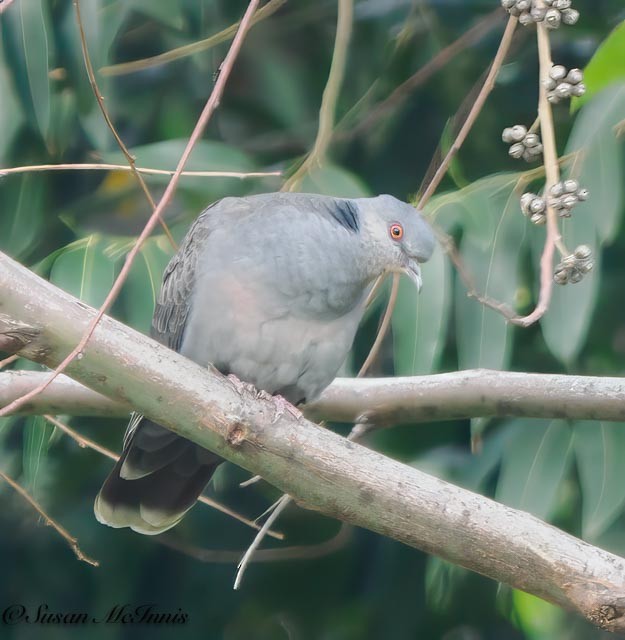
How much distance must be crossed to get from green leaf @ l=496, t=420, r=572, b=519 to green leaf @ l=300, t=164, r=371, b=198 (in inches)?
35.0

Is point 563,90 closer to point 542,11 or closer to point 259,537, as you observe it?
point 542,11

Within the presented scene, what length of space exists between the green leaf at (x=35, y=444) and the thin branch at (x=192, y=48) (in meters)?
1.09

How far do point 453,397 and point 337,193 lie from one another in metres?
0.74

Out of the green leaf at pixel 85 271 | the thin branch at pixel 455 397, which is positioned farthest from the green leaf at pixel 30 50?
the thin branch at pixel 455 397

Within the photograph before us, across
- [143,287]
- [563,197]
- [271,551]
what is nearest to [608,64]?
[563,197]

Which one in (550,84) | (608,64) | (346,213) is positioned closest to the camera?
(550,84)

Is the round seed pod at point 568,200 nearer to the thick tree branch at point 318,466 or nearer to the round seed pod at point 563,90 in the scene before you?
the round seed pod at point 563,90

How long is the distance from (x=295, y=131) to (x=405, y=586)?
1.71 m

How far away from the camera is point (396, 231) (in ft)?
8.91

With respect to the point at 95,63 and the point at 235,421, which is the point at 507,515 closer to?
the point at 235,421

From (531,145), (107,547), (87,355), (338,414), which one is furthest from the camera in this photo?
(107,547)

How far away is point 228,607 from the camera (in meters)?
3.96

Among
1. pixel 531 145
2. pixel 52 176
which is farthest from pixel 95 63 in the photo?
pixel 531 145

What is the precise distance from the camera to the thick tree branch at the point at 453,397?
2.58 metres
